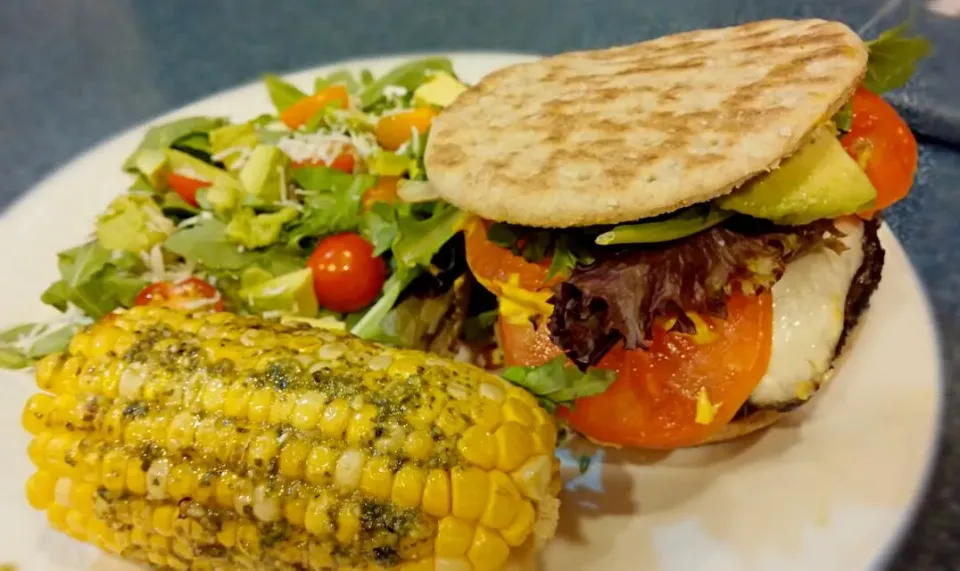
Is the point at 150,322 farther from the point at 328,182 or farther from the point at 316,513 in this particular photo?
the point at 328,182

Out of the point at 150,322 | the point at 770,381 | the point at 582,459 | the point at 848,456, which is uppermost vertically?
the point at 150,322

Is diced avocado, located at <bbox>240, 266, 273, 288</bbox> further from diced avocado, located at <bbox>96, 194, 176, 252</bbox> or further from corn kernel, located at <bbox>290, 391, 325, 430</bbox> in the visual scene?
corn kernel, located at <bbox>290, 391, 325, 430</bbox>

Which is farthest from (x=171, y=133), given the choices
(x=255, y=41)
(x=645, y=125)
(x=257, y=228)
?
(x=645, y=125)

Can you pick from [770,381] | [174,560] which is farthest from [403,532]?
[770,381]

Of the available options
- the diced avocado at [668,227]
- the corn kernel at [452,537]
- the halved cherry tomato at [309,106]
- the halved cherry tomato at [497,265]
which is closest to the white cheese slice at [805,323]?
the diced avocado at [668,227]

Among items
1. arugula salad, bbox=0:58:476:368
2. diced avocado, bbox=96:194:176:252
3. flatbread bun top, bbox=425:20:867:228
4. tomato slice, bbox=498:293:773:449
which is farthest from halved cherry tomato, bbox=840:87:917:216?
diced avocado, bbox=96:194:176:252
